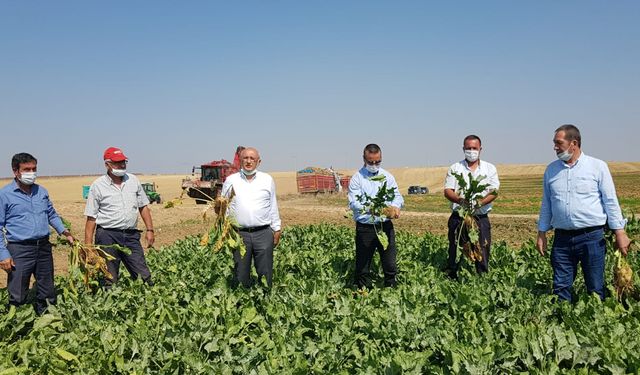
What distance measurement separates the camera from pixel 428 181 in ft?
196

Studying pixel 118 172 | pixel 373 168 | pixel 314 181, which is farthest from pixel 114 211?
pixel 314 181

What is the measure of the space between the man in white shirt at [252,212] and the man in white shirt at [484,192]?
232cm


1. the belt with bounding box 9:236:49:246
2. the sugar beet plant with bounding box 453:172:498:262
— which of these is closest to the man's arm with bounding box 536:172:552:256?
the sugar beet plant with bounding box 453:172:498:262

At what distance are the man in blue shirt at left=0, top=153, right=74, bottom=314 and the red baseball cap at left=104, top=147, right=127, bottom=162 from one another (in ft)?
2.40

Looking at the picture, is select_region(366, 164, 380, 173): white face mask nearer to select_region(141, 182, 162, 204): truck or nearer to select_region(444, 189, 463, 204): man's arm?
select_region(444, 189, 463, 204): man's arm

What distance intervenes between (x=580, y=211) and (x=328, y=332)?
269cm

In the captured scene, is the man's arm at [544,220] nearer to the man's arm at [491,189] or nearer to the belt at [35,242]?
the man's arm at [491,189]

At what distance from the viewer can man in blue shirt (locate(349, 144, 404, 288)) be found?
5.59 m

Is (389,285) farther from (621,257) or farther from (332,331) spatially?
(621,257)

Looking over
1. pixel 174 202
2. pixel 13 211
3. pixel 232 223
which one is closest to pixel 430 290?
pixel 232 223

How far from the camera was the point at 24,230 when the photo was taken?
4918mm

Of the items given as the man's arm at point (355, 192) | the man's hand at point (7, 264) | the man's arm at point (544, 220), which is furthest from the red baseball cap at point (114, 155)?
the man's arm at point (544, 220)

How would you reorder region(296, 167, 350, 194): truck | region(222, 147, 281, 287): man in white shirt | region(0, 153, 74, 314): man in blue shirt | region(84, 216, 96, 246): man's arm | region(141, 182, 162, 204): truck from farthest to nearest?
region(296, 167, 350, 194): truck
region(141, 182, 162, 204): truck
region(84, 216, 96, 246): man's arm
region(222, 147, 281, 287): man in white shirt
region(0, 153, 74, 314): man in blue shirt

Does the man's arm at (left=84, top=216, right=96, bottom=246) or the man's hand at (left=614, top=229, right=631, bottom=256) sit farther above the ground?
the man's arm at (left=84, top=216, right=96, bottom=246)
